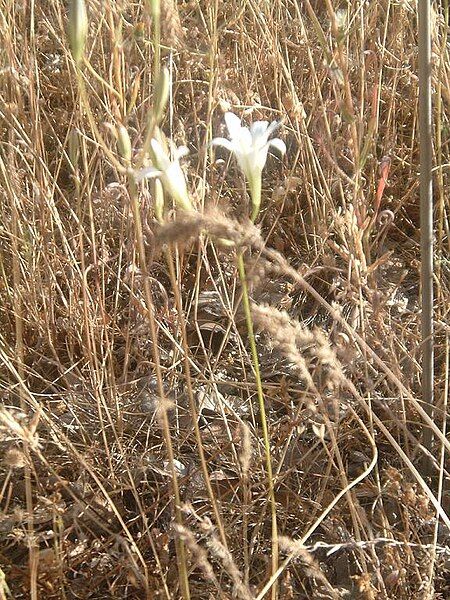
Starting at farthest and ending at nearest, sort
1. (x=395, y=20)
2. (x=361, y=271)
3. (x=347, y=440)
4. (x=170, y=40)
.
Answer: (x=395, y=20) < (x=347, y=440) < (x=361, y=271) < (x=170, y=40)

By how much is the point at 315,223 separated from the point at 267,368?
308 mm

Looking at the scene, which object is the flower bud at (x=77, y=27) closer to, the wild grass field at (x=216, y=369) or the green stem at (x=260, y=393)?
the wild grass field at (x=216, y=369)

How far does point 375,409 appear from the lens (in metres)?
1.31

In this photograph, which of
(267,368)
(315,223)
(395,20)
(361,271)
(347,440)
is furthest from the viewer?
(395,20)

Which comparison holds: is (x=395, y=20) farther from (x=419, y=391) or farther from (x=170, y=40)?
(x=170, y=40)

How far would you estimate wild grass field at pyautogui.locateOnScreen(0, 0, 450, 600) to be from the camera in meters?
0.91

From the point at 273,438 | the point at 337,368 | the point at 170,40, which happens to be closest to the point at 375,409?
the point at 273,438

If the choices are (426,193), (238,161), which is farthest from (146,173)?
(426,193)

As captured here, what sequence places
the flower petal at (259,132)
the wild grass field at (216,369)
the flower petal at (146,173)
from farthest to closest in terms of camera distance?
the wild grass field at (216,369) → the flower petal at (259,132) → the flower petal at (146,173)

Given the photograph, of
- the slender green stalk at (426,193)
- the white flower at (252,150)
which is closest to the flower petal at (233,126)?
the white flower at (252,150)

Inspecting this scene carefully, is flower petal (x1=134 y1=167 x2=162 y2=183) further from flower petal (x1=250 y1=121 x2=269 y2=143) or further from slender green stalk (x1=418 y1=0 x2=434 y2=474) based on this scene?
slender green stalk (x1=418 y1=0 x2=434 y2=474)

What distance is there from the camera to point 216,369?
1.35m

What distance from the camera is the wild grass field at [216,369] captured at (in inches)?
35.7

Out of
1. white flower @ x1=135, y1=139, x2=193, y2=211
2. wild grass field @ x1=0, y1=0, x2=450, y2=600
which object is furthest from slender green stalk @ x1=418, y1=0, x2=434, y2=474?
white flower @ x1=135, y1=139, x2=193, y2=211
